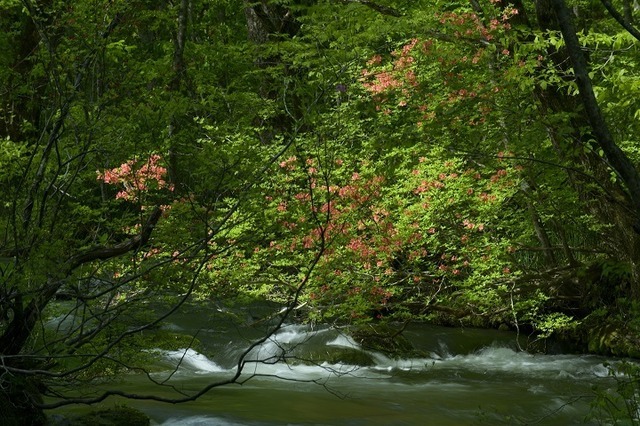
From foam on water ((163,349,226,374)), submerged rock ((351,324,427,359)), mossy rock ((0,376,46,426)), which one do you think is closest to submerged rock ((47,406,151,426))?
mossy rock ((0,376,46,426))

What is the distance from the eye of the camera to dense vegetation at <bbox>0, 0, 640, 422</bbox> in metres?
5.22

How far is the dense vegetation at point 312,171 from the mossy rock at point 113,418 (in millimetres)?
322

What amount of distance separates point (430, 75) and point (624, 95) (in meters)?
3.52

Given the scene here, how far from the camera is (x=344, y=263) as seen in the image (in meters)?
9.81

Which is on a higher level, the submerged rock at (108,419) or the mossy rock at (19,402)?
the mossy rock at (19,402)

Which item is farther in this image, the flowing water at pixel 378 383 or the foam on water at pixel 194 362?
the foam on water at pixel 194 362

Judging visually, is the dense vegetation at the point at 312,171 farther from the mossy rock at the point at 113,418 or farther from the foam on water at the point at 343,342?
the foam on water at the point at 343,342

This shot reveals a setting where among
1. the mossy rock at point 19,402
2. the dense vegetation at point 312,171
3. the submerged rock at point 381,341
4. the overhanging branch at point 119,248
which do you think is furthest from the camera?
the submerged rock at point 381,341

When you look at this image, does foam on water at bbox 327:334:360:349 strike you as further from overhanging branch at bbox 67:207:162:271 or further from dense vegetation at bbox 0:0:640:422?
overhanging branch at bbox 67:207:162:271

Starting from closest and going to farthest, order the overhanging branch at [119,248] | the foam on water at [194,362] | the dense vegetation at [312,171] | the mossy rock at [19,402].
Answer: the mossy rock at [19,402] < the dense vegetation at [312,171] < the overhanging branch at [119,248] < the foam on water at [194,362]

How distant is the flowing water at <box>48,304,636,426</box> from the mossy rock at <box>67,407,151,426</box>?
428 mm

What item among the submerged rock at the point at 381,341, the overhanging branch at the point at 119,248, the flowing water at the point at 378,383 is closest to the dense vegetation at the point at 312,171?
the overhanging branch at the point at 119,248

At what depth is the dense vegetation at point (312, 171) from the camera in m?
5.22

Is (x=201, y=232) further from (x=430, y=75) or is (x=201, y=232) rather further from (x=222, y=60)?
(x=222, y=60)
